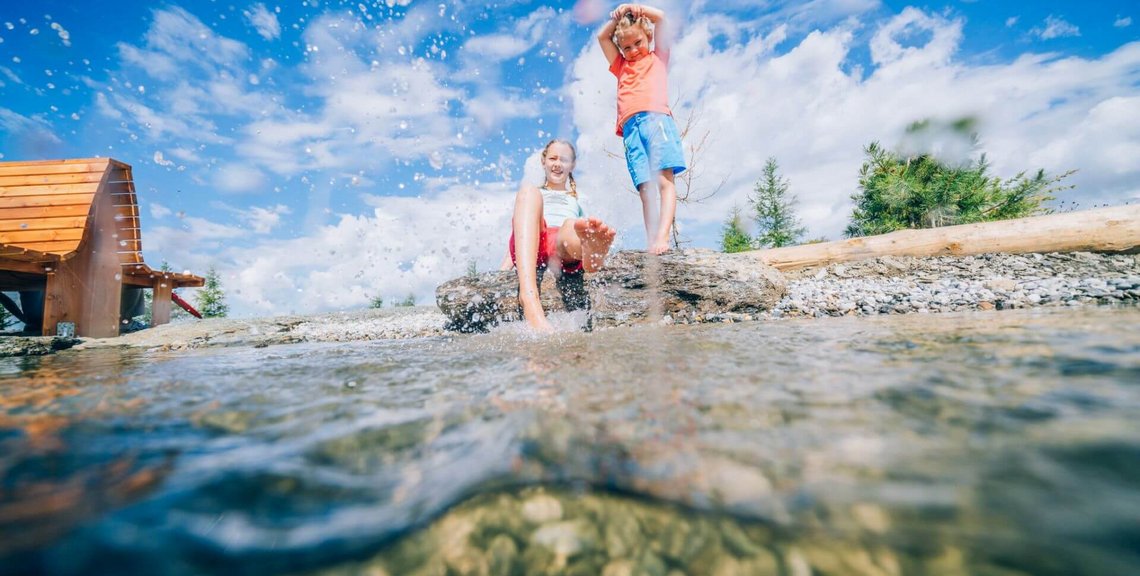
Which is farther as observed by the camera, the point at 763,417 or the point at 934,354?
the point at 934,354

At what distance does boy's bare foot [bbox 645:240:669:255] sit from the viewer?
14.3 feet

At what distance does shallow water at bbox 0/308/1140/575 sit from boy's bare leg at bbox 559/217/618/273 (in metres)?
2.20

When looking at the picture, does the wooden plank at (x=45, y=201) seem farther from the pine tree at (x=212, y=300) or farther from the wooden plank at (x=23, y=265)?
the pine tree at (x=212, y=300)

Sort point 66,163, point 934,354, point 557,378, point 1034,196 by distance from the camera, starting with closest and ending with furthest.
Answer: point 934,354 < point 557,378 < point 66,163 < point 1034,196

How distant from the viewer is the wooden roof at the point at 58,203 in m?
5.41

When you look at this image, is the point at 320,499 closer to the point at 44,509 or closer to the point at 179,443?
the point at 44,509

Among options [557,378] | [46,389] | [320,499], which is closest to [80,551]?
[320,499]

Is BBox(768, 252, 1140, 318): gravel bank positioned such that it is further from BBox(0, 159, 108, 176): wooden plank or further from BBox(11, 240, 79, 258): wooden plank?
BBox(0, 159, 108, 176): wooden plank

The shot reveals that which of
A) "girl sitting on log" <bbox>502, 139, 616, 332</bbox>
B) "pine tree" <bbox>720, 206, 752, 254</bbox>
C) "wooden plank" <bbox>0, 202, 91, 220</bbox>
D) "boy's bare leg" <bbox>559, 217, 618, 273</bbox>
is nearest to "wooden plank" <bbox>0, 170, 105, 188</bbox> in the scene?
"wooden plank" <bbox>0, 202, 91, 220</bbox>

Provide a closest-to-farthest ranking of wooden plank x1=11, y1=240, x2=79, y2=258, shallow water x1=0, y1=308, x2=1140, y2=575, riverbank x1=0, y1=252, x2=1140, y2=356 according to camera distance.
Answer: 1. shallow water x1=0, y1=308, x2=1140, y2=575
2. riverbank x1=0, y1=252, x2=1140, y2=356
3. wooden plank x1=11, y1=240, x2=79, y2=258

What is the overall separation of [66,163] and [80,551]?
8576mm

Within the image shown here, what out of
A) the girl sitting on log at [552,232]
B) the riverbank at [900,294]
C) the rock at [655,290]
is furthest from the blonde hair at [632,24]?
the riverbank at [900,294]

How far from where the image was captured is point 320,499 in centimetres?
69

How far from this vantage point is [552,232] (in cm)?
402
